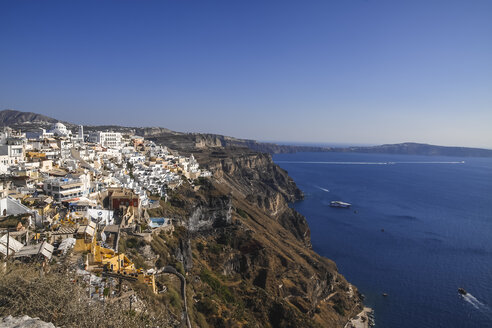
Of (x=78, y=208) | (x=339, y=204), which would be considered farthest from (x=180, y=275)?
(x=339, y=204)

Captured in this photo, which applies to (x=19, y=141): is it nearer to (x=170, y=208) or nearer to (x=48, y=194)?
(x=48, y=194)

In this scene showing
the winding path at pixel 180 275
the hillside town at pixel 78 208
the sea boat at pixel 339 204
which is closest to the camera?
the hillside town at pixel 78 208

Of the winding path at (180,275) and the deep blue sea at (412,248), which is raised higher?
the winding path at (180,275)

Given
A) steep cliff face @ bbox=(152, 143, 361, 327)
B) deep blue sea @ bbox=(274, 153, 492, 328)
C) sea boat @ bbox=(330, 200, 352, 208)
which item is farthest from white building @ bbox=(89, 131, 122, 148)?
sea boat @ bbox=(330, 200, 352, 208)

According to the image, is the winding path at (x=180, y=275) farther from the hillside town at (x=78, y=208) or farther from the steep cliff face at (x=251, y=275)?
the hillside town at (x=78, y=208)

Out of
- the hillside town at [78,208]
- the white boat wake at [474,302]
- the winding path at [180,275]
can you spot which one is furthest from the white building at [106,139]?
the white boat wake at [474,302]

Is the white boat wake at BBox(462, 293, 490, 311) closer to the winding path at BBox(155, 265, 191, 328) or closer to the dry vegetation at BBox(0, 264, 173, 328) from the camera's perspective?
the winding path at BBox(155, 265, 191, 328)
